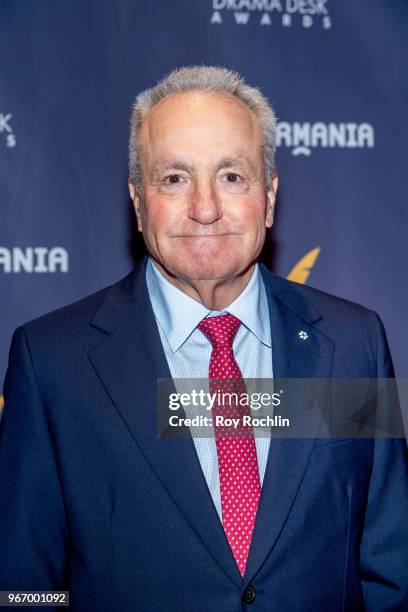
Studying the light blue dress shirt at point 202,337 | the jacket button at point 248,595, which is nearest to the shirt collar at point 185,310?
the light blue dress shirt at point 202,337

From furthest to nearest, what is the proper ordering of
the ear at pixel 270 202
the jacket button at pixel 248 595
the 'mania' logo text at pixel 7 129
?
the 'mania' logo text at pixel 7 129
the ear at pixel 270 202
the jacket button at pixel 248 595

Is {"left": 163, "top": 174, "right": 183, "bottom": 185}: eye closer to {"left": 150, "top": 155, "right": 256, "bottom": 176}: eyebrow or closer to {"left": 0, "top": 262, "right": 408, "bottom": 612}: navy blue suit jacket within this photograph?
{"left": 150, "top": 155, "right": 256, "bottom": 176}: eyebrow

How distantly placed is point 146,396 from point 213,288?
299 millimetres

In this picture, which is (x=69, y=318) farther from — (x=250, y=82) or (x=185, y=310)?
(x=250, y=82)

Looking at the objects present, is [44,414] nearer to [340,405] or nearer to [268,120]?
[340,405]

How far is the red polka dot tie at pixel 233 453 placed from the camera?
1.55m

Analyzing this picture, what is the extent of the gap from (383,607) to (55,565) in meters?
0.75

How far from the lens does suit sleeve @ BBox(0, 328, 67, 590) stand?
1.59 metres

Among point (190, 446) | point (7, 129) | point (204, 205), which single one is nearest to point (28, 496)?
point (190, 446)

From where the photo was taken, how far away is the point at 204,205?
159 cm

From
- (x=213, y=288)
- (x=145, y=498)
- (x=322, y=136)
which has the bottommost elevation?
(x=145, y=498)

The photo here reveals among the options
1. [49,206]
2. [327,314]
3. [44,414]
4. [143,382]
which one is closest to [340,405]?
[327,314]

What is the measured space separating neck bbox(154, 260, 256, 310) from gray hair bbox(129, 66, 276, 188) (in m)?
0.23

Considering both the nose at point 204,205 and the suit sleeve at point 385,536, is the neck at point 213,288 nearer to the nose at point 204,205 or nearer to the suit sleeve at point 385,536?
the nose at point 204,205
